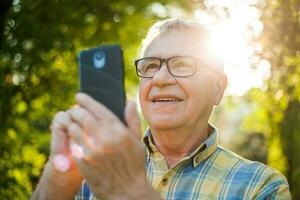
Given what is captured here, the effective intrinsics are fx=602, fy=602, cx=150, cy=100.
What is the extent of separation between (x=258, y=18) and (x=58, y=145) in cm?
311

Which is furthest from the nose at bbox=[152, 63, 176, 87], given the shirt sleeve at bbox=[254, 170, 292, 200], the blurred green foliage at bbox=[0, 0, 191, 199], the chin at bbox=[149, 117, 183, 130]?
the blurred green foliage at bbox=[0, 0, 191, 199]

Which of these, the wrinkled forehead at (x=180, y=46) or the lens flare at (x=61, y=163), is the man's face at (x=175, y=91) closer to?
the wrinkled forehead at (x=180, y=46)

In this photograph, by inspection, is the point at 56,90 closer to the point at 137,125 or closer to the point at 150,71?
the point at 150,71

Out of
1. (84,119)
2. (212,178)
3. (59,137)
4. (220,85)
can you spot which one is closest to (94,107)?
(84,119)

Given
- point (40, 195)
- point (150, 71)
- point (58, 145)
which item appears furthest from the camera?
point (150, 71)

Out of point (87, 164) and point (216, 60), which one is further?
point (216, 60)

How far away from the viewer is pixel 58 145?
1.70 meters

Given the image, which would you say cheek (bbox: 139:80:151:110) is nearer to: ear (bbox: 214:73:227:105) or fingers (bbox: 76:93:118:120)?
ear (bbox: 214:73:227:105)

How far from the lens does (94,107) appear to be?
1.55 metres

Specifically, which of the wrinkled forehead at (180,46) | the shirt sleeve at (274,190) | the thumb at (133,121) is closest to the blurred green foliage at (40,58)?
the wrinkled forehead at (180,46)

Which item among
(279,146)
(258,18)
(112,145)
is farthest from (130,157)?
(279,146)

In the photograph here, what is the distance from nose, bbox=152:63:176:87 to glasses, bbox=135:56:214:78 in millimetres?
16

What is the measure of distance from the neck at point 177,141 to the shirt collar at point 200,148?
0.04 m

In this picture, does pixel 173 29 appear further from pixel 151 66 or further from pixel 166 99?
pixel 166 99
